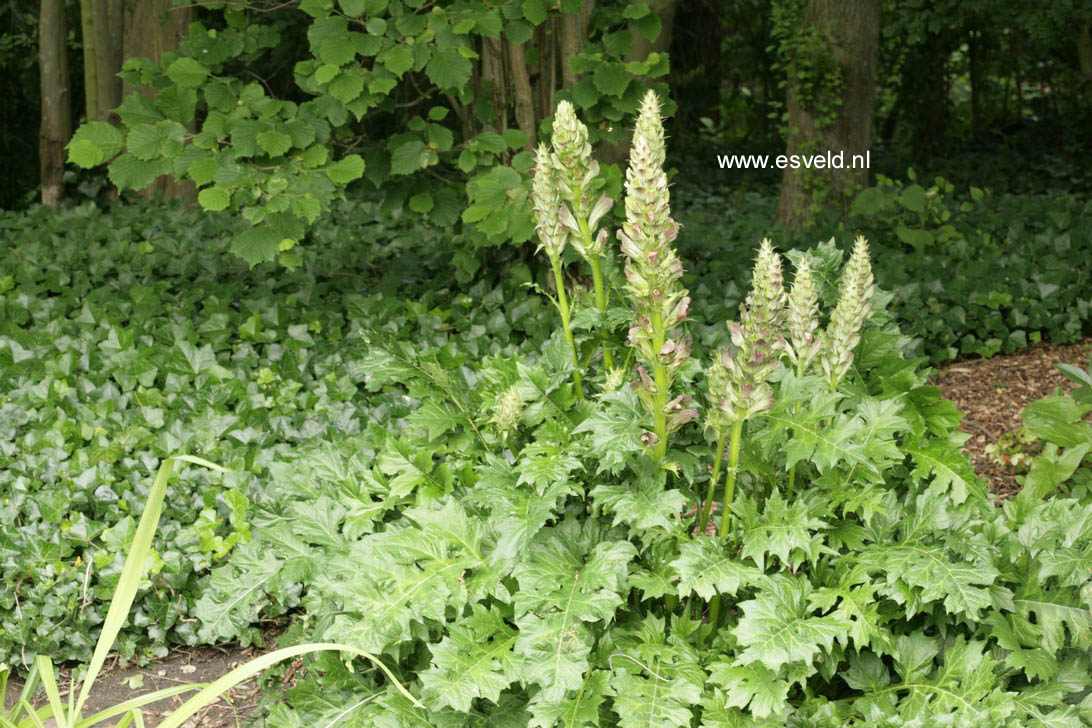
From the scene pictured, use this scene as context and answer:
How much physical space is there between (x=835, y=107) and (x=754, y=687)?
6891 millimetres

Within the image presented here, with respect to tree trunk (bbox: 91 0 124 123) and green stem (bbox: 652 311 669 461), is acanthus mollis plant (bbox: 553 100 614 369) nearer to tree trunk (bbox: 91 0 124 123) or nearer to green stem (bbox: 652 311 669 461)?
green stem (bbox: 652 311 669 461)

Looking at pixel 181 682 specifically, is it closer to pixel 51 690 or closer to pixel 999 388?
pixel 51 690

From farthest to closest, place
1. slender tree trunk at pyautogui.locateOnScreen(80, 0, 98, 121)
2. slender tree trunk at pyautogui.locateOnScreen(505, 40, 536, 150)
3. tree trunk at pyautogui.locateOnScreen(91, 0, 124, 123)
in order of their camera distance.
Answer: slender tree trunk at pyautogui.locateOnScreen(80, 0, 98, 121) < tree trunk at pyautogui.locateOnScreen(91, 0, 124, 123) < slender tree trunk at pyautogui.locateOnScreen(505, 40, 536, 150)

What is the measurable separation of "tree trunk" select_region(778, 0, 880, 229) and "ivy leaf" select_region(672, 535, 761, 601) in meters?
6.28

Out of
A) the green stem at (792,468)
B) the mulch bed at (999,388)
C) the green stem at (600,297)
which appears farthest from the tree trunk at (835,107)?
the green stem at (792,468)

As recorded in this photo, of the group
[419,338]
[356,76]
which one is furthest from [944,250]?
[356,76]

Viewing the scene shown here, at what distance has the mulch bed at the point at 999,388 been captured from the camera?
4430mm

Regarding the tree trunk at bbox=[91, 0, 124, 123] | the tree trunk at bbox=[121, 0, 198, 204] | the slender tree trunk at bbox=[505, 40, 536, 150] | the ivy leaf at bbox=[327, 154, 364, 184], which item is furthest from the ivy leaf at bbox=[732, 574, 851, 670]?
the tree trunk at bbox=[91, 0, 124, 123]

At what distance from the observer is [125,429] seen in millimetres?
4273

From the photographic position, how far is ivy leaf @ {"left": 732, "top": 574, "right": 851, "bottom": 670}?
2162mm

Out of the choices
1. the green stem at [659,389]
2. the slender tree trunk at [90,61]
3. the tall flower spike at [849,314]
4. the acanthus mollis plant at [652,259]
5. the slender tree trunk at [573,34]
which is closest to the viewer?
the acanthus mollis plant at [652,259]

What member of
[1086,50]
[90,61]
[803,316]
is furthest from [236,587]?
[1086,50]

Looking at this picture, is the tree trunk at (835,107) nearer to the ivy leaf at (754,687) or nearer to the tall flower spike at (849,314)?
the tall flower spike at (849,314)

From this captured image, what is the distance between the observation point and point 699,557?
2291mm
